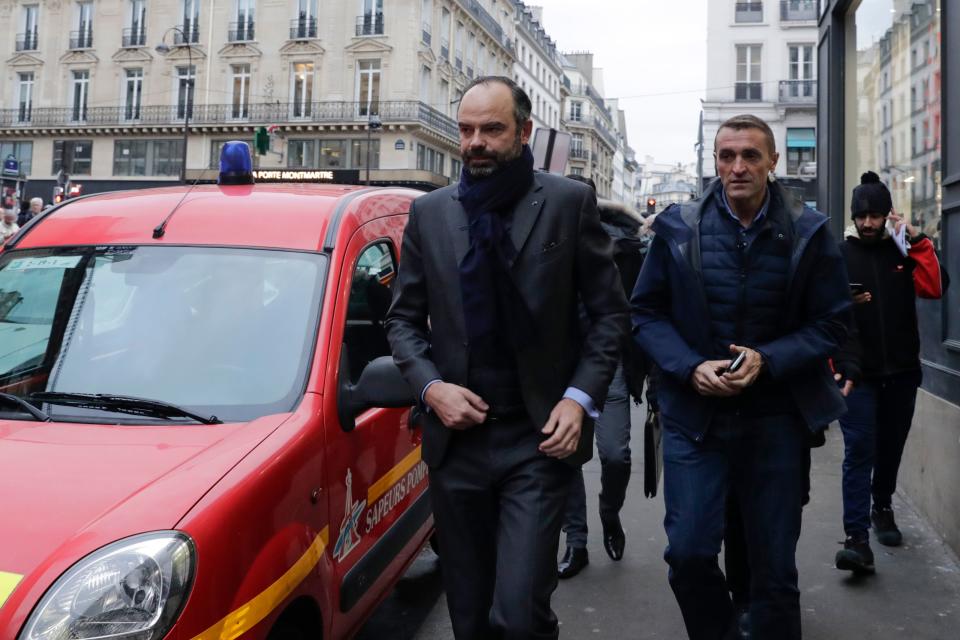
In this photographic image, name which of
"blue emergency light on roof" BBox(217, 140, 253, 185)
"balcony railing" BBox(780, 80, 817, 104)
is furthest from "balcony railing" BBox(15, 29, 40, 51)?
"blue emergency light on roof" BBox(217, 140, 253, 185)

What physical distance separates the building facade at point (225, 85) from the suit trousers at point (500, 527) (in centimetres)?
3924

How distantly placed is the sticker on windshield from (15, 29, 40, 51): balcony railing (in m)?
50.5

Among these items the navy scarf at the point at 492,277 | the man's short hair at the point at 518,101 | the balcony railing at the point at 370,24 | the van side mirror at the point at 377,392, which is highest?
the balcony railing at the point at 370,24

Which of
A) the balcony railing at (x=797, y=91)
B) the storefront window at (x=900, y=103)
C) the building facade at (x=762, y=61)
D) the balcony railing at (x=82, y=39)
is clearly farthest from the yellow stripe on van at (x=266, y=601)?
the balcony railing at (x=82, y=39)

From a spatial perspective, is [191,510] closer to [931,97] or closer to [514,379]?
[514,379]

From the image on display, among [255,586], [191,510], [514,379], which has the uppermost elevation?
[514,379]

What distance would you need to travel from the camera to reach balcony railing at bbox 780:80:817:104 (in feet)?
116

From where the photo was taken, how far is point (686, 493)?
310 centimetres

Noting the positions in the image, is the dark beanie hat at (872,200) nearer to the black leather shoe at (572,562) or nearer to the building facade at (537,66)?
the black leather shoe at (572,562)

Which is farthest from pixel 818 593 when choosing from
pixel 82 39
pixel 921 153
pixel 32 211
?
pixel 82 39

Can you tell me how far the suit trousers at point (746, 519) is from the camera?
3.04m

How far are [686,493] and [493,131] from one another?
4.81 feet

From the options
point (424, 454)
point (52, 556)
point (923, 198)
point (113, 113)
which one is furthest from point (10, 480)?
point (113, 113)

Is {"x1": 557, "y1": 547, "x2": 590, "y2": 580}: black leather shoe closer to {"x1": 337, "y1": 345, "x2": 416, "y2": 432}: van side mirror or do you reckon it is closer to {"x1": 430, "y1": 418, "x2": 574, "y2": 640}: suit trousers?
{"x1": 430, "y1": 418, "x2": 574, "y2": 640}: suit trousers
